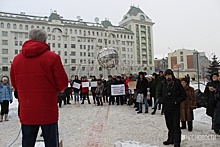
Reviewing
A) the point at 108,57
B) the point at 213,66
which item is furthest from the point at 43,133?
the point at 213,66

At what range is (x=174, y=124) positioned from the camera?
5.36 metres

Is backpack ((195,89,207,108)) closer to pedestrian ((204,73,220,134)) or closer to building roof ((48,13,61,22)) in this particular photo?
pedestrian ((204,73,220,134))

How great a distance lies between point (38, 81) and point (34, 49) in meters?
0.42

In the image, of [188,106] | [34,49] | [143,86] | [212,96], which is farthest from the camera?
[143,86]

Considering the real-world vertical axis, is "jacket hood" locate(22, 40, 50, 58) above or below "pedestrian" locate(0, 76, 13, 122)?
above

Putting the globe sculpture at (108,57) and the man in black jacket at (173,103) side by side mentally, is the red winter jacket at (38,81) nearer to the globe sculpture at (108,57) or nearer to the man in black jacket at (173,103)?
the man in black jacket at (173,103)

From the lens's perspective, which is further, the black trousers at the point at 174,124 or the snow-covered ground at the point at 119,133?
the snow-covered ground at the point at 119,133

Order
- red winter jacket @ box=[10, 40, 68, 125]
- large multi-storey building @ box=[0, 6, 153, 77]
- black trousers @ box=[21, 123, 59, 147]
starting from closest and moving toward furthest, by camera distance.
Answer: red winter jacket @ box=[10, 40, 68, 125], black trousers @ box=[21, 123, 59, 147], large multi-storey building @ box=[0, 6, 153, 77]

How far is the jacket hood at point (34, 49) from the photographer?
8.91ft

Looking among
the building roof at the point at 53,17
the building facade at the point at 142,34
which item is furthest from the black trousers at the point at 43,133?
the building facade at the point at 142,34

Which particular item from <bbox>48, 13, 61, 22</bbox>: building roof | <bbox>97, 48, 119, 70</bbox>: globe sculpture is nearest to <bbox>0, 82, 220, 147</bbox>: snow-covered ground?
<bbox>97, 48, 119, 70</bbox>: globe sculpture

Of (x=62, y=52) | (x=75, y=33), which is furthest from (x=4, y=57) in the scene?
(x=75, y=33)

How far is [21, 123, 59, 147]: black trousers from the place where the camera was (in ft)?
9.31

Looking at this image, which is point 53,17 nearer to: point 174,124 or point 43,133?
point 174,124
